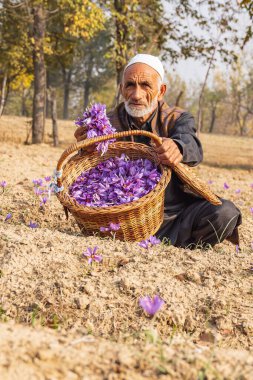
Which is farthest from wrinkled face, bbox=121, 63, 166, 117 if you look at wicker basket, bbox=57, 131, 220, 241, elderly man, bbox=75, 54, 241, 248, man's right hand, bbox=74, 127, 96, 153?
man's right hand, bbox=74, 127, 96, 153

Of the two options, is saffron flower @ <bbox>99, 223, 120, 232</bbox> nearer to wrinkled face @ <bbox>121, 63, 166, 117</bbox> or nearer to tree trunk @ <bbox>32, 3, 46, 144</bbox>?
wrinkled face @ <bbox>121, 63, 166, 117</bbox>

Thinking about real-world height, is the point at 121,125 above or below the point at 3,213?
above

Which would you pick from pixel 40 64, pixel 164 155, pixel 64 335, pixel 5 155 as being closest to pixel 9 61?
pixel 40 64

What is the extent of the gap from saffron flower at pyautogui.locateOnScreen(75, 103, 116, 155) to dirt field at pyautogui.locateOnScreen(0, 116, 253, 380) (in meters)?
0.75

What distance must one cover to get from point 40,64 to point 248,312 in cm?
1246

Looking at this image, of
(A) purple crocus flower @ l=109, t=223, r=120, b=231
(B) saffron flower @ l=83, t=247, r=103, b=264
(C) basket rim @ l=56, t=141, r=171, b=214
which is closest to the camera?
(B) saffron flower @ l=83, t=247, r=103, b=264

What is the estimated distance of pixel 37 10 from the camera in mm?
12711

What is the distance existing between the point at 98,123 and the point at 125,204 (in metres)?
0.74

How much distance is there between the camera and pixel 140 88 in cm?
378

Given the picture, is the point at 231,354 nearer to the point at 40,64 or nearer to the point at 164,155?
the point at 164,155

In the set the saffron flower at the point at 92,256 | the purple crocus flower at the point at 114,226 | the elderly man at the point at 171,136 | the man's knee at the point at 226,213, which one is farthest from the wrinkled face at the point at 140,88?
the saffron flower at the point at 92,256

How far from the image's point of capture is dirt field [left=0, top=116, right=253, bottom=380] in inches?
60.6

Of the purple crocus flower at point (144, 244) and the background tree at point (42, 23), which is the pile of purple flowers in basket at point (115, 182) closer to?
the purple crocus flower at point (144, 244)

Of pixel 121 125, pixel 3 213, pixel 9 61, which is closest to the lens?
pixel 121 125
